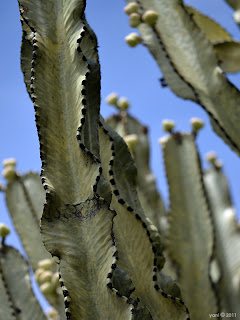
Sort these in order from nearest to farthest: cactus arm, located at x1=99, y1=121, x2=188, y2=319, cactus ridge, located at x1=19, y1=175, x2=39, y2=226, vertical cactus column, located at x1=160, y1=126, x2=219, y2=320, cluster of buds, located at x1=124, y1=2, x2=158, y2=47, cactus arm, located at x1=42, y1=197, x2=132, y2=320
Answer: cactus arm, located at x1=42, y1=197, x2=132, y2=320, cactus arm, located at x1=99, y1=121, x2=188, y2=319, vertical cactus column, located at x1=160, y1=126, x2=219, y2=320, cluster of buds, located at x1=124, y1=2, x2=158, y2=47, cactus ridge, located at x1=19, y1=175, x2=39, y2=226

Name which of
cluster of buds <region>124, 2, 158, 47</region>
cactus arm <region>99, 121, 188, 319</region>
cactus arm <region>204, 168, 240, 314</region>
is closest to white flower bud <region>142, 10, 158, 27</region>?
cluster of buds <region>124, 2, 158, 47</region>

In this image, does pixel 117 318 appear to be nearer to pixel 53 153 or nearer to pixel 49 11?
pixel 53 153

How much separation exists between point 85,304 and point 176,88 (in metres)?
1.04

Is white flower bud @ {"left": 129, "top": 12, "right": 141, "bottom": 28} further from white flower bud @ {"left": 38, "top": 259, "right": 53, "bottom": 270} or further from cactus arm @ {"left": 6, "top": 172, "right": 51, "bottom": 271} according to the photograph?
white flower bud @ {"left": 38, "top": 259, "right": 53, "bottom": 270}

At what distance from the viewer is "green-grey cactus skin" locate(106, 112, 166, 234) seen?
2.32 meters

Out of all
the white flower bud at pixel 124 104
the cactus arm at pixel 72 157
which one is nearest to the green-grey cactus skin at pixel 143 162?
the white flower bud at pixel 124 104

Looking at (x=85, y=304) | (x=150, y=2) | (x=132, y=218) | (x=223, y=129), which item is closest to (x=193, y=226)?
(x=223, y=129)

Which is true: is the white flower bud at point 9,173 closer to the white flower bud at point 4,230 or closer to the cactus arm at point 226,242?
the white flower bud at point 4,230

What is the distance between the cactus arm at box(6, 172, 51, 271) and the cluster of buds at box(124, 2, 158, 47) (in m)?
0.75

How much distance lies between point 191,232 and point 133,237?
765 millimetres

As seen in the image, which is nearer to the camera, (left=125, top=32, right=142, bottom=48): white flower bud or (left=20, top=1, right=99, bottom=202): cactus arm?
(left=20, top=1, right=99, bottom=202): cactus arm

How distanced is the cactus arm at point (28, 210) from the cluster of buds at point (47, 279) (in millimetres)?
161

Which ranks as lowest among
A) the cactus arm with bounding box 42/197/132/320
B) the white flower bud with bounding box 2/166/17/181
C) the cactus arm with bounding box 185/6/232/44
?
the cactus arm with bounding box 42/197/132/320

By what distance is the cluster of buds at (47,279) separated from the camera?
184 cm
